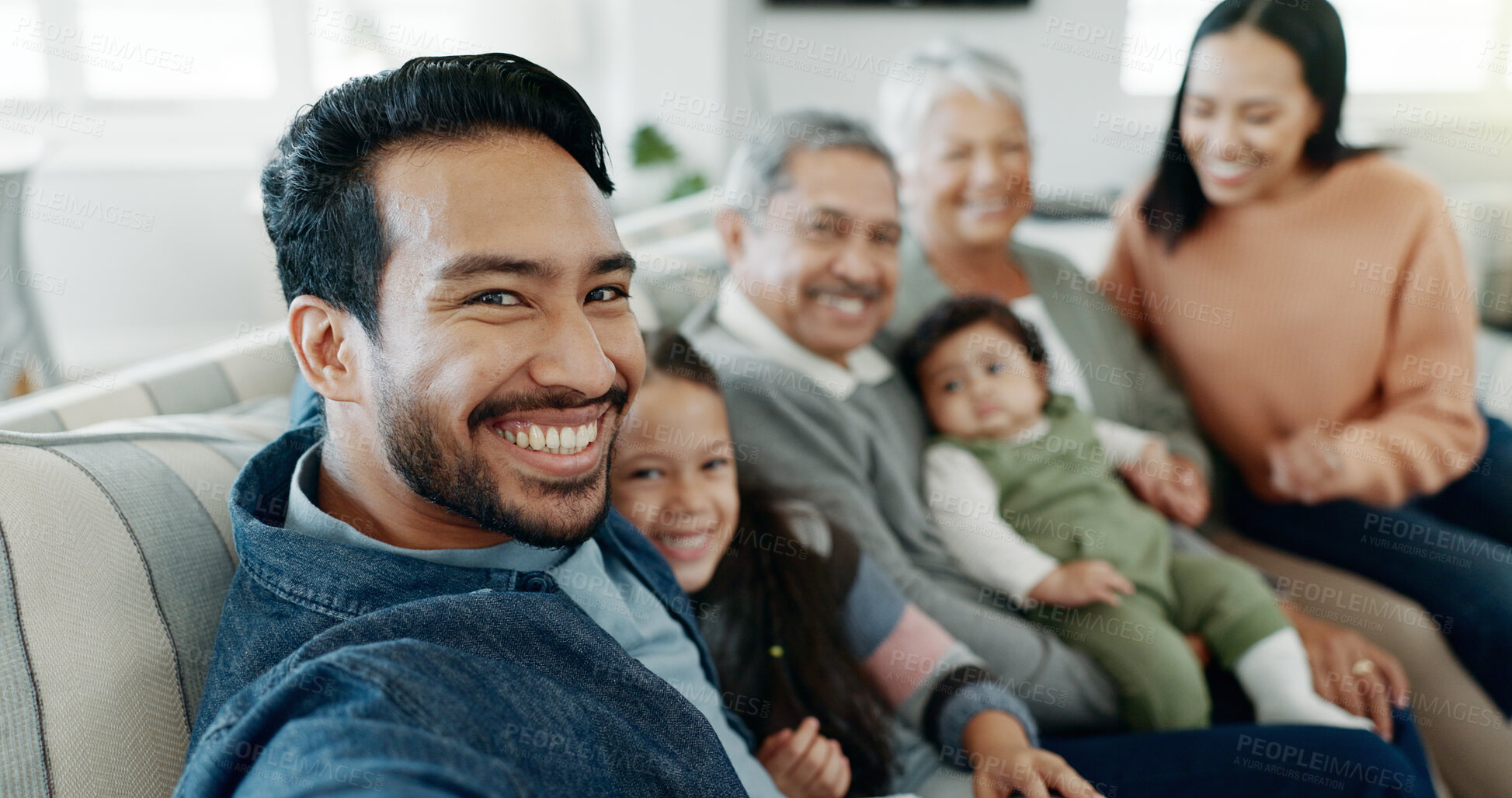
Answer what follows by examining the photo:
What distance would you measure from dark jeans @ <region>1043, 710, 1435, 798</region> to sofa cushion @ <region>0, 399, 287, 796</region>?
880 millimetres

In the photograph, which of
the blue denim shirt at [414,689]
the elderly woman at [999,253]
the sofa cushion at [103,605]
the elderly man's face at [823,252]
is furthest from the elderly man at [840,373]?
the sofa cushion at [103,605]

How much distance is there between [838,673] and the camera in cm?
107

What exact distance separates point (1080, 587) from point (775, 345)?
0.50 meters

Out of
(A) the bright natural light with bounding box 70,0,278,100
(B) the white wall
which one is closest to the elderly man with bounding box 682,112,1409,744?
(B) the white wall

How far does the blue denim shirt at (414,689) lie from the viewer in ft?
1.74

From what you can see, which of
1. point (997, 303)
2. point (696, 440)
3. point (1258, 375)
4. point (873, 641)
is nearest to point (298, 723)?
point (696, 440)

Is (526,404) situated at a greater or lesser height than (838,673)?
greater

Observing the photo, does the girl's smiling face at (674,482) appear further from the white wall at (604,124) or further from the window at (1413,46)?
the window at (1413,46)

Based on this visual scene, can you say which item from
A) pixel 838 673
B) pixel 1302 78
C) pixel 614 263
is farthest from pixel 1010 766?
pixel 1302 78

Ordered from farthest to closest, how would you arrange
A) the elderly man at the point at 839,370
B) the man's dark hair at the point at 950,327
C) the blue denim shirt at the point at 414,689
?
the man's dark hair at the point at 950,327 → the elderly man at the point at 839,370 → the blue denim shirt at the point at 414,689

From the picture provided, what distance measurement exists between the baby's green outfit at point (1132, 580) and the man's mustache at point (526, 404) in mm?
766

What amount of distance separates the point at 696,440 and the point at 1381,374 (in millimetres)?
1227

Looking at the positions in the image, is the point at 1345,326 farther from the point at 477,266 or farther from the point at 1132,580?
the point at 477,266

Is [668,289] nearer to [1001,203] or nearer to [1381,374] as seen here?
[1001,203]
